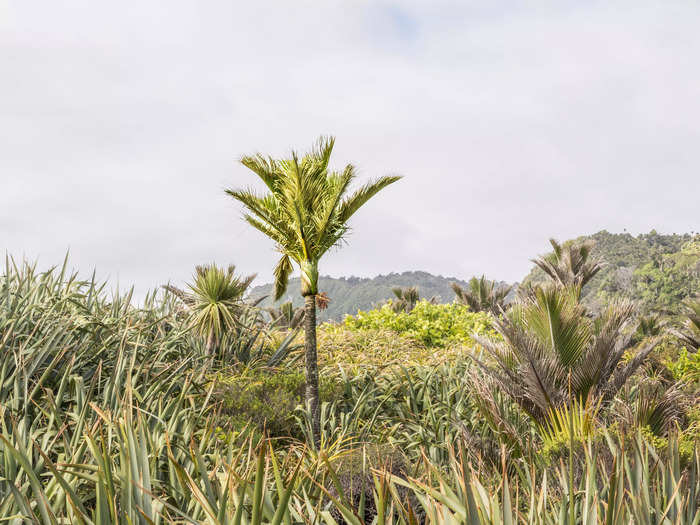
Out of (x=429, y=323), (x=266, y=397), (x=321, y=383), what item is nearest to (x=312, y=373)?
(x=266, y=397)

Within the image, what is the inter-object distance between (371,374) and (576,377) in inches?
161

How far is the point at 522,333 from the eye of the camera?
6.36 meters

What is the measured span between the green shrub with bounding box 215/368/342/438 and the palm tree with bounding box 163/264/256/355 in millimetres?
841

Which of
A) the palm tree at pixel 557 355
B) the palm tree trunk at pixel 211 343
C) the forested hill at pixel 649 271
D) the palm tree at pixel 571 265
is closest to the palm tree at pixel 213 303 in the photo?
the palm tree trunk at pixel 211 343

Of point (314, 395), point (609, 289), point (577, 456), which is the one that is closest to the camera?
point (577, 456)

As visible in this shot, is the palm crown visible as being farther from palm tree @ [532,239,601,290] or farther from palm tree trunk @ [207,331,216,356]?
palm tree @ [532,239,601,290]

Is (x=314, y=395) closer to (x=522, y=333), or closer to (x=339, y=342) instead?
(x=522, y=333)

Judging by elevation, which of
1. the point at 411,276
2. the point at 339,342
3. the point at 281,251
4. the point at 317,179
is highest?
the point at 411,276

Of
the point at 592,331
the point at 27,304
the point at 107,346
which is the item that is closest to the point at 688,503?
the point at 592,331

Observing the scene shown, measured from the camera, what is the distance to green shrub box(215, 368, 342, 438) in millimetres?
7602

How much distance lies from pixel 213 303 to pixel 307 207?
8.06 ft

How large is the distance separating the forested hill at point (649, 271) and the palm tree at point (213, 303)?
31326 mm

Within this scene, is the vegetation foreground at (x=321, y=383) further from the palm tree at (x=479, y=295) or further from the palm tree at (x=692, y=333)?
the palm tree at (x=479, y=295)

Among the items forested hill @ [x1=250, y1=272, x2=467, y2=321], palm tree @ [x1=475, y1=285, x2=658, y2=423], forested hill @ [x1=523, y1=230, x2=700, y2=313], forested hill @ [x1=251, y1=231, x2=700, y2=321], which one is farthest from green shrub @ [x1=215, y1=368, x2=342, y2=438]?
forested hill @ [x1=250, y1=272, x2=467, y2=321]
